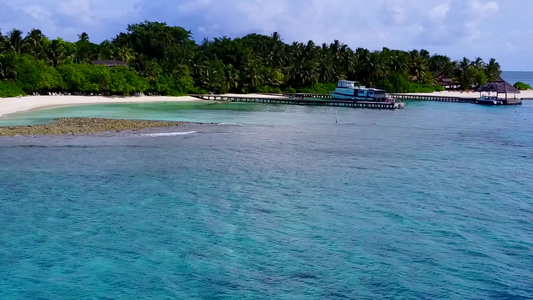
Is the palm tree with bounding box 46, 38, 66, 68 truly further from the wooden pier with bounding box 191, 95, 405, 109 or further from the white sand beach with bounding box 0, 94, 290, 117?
the wooden pier with bounding box 191, 95, 405, 109

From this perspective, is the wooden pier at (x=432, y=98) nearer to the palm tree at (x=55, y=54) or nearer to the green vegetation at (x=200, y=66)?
the green vegetation at (x=200, y=66)

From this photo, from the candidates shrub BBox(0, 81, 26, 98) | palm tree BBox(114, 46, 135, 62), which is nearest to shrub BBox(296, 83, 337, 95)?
palm tree BBox(114, 46, 135, 62)

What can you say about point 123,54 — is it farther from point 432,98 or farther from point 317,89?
point 432,98

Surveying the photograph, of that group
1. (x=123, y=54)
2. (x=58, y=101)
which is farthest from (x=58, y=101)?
(x=123, y=54)

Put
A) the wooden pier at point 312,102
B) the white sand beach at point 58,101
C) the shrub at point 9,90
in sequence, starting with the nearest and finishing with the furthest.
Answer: the white sand beach at point 58,101
the shrub at point 9,90
the wooden pier at point 312,102

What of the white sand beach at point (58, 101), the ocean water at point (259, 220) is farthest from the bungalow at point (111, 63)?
the ocean water at point (259, 220)

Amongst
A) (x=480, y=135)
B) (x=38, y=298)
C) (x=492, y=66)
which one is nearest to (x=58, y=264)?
(x=38, y=298)
